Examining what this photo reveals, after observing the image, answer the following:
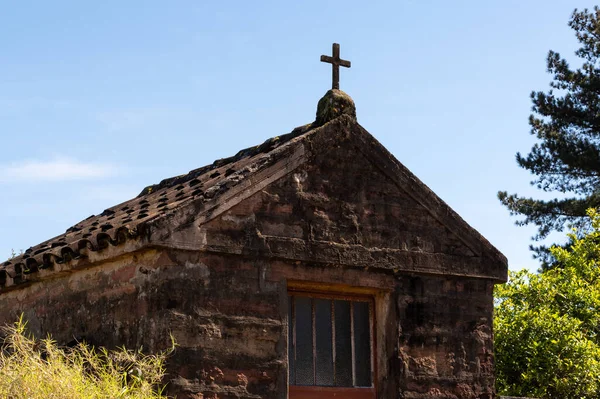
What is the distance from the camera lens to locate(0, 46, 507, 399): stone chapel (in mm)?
8930

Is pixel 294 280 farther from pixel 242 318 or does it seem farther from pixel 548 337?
pixel 548 337

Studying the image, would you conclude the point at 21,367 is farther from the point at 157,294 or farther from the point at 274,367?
the point at 274,367

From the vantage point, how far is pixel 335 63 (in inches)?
433

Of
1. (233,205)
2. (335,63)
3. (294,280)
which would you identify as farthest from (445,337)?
(335,63)

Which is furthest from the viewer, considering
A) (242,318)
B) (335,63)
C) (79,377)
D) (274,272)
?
(335,63)

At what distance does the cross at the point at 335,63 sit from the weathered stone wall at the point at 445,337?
2.27 m

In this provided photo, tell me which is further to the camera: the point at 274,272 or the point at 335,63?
the point at 335,63

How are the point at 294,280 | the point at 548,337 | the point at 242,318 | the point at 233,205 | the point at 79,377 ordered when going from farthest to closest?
the point at 548,337, the point at 294,280, the point at 233,205, the point at 242,318, the point at 79,377

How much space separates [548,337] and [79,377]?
376 inches

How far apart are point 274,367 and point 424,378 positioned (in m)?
1.82

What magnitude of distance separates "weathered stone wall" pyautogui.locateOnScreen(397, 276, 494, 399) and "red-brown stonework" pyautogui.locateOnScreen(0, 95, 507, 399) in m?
0.01

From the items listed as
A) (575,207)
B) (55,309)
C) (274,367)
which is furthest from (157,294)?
(575,207)

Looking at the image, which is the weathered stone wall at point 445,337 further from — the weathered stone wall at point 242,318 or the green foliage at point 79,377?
the green foliage at point 79,377

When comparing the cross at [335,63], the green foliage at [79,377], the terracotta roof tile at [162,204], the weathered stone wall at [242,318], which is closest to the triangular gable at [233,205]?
the terracotta roof tile at [162,204]
